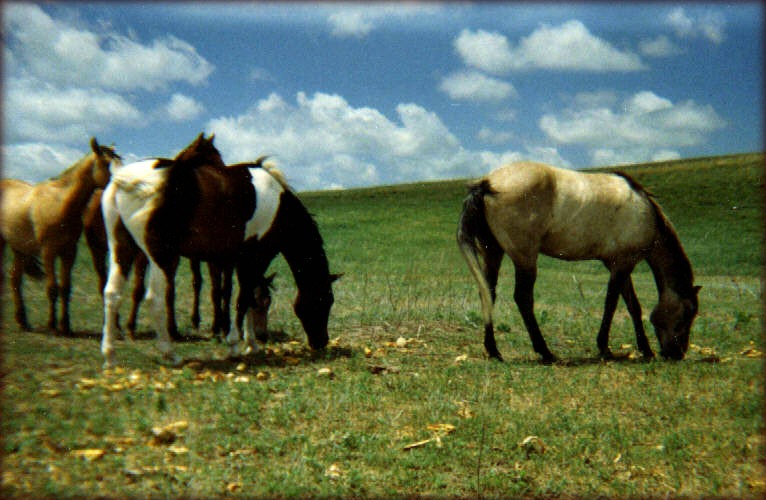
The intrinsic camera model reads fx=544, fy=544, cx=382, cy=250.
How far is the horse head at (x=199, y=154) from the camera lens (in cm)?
643

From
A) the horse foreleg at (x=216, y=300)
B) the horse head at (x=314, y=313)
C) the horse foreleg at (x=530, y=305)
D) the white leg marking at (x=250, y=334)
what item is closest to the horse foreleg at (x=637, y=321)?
the horse foreleg at (x=530, y=305)

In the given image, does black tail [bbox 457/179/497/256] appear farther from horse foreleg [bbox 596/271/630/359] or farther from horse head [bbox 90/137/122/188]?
horse head [bbox 90/137/122/188]

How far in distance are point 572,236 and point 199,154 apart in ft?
17.5

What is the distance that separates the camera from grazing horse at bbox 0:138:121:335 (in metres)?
7.02

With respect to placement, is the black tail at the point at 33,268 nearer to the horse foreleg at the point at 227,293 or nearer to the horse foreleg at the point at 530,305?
the horse foreleg at the point at 227,293

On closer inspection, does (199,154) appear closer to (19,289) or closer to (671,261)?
(19,289)

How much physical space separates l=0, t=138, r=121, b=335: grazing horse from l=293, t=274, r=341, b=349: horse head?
3.00 m

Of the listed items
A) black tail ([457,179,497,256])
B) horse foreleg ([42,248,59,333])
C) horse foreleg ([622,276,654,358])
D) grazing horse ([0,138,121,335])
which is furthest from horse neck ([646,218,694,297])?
horse foreleg ([42,248,59,333])

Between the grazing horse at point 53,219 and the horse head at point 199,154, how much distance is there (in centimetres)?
122

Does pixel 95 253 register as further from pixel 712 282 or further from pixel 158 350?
pixel 712 282

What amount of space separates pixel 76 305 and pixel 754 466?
8.40 metres

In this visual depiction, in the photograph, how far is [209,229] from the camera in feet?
22.0

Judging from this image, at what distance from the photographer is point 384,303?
1124 centimetres

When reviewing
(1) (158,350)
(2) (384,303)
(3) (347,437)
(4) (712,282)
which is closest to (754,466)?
(3) (347,437)
